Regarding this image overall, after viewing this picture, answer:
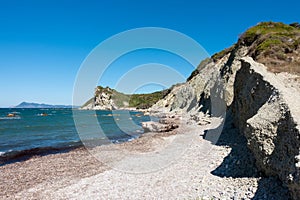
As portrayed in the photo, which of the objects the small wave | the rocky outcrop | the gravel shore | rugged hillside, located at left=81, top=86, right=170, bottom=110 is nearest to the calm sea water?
the small wave

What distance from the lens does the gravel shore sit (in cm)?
831

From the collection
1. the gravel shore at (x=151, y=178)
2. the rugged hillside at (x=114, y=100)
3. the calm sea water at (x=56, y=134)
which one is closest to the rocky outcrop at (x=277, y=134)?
the gravel shore at (x=151, y=178)

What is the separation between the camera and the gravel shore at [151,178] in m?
8.31

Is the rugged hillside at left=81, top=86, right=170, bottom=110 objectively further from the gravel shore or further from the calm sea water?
the gravel shore

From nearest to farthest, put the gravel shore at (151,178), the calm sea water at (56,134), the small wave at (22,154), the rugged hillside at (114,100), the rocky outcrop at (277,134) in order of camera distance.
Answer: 1. the rocky outcrop at (277,134)
2. the gravel shore at (151,178)
3. the small wave at (22,154)
4. the calm sea water at (56,134)
5. the rugged hillside at (114,100)

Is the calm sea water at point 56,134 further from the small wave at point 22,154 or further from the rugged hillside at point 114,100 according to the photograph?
the rugged hillside at point 114,100

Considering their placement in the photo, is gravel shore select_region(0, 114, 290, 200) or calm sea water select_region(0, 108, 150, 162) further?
calm sea water select_region(0, 108, 150, 162)

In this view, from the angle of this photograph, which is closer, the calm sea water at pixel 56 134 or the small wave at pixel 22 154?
the small wave at pixel 22 154

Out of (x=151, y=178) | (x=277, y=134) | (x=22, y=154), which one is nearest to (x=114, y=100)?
(x=22, y=154)

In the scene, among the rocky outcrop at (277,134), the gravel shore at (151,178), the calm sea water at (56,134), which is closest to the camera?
the rocky outcrop at (277,134)

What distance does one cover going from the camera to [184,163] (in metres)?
12.6

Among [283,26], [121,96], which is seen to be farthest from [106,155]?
[121,96]

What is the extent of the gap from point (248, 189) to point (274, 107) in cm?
310

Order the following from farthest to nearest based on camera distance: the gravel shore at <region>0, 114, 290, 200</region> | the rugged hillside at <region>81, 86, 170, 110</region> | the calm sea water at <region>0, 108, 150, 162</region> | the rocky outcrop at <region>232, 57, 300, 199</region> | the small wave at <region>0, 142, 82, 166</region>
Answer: the rugged hillside at <region>81, 86, 170, 110</region> → the calm sea water at <region>0, 108, 150, 162</region> → the small wave at <region>0, 142, 82, 166</region> → the gravel shore at <region>0, 114, 290, 200</region> → the rocky outcrop at <region>232, 57, 300, 199</region>
